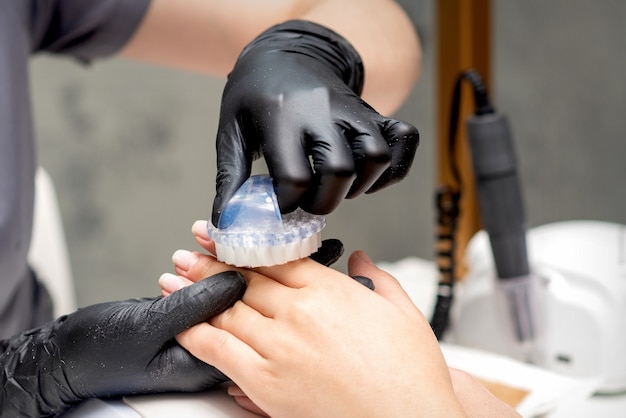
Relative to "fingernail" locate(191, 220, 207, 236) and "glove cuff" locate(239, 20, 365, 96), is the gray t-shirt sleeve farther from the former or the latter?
"fingernail" locate(191, 220, 207, 236)

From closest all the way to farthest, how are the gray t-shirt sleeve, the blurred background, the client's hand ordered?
the client's hand
the gray t-shirt sleeve
the blurred background

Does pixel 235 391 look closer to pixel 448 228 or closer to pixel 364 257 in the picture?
pixel 364 257

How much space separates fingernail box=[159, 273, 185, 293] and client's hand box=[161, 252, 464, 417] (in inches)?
2.0

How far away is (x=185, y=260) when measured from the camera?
1.80 ft

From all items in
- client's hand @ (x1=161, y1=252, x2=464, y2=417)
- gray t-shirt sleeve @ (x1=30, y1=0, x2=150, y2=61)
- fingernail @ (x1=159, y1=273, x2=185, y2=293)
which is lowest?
client's hand @ (x1=161, y1=252, x2=464, y2=417)

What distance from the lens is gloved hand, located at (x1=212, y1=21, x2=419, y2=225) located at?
474mm

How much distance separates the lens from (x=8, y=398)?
0.54m

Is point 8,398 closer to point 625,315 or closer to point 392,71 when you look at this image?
point 392,71

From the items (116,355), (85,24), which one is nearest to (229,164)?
(116,355)

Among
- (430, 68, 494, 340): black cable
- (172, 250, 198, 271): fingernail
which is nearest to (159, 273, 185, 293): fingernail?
(172, 250, 198, 271): fingernail

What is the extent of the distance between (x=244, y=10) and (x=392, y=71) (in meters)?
0.23

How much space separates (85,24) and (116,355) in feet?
2.00

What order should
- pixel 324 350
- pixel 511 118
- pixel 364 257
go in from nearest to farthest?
1. pixel 324 350
2. pixel 364 257
3. pixel 511 118

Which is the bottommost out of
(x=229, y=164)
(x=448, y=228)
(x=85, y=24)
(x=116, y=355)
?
(x=448, y=228)
